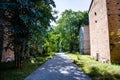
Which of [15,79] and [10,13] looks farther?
[10,13]

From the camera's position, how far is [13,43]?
1170cm

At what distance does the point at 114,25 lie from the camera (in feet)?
47.6

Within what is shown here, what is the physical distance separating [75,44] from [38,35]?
42.5m

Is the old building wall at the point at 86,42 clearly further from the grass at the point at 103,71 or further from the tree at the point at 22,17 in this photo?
the tree at the point at 22,17

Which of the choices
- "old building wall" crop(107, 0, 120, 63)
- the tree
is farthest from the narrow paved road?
"old building wall" crop(107, 0, 120, 63)

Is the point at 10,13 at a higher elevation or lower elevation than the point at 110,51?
higher

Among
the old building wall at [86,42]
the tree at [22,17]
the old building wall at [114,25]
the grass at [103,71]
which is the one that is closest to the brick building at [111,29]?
the old building wall at [114,25]

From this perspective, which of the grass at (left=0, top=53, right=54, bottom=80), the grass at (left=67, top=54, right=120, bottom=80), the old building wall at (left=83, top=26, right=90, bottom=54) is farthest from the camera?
A: the old building wall at (left=83, top=26, right=90, bottom=54)

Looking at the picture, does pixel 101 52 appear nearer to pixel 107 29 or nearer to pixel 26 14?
pixel 107 29

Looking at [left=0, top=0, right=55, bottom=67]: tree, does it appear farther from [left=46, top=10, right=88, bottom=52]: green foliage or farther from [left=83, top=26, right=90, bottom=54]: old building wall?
[left=46, top=10, right=88, bottom=52]: green foliage

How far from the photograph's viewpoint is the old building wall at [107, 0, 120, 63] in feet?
46.5

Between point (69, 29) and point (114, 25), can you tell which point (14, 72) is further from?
point (69, 29)

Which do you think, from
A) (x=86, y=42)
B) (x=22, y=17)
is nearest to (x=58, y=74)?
(x=22, y=17)

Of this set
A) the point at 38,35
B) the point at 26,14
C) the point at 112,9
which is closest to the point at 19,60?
the point at 38,35
